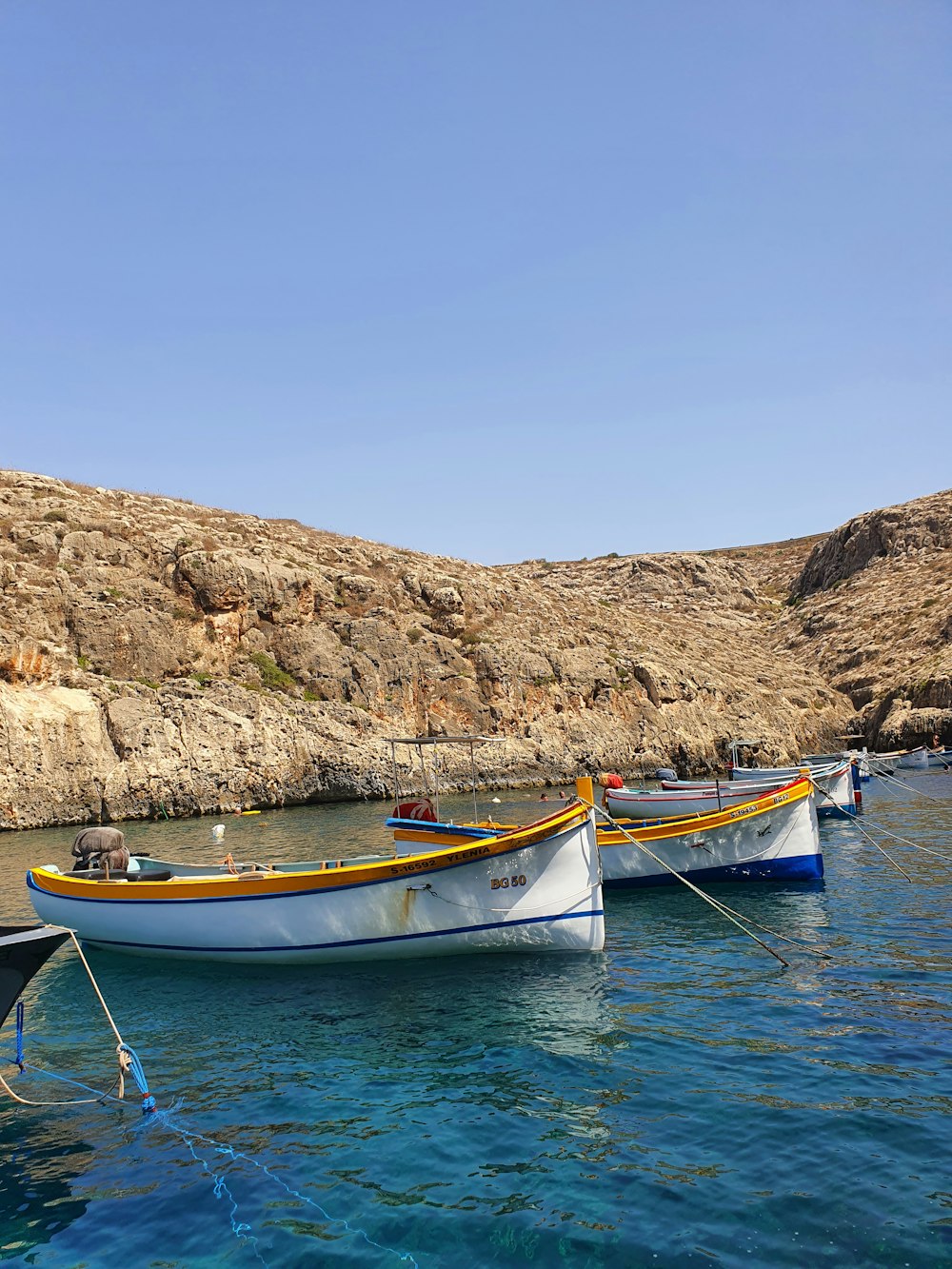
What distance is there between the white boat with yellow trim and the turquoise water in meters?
0.47

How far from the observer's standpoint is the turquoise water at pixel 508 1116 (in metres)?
7.04

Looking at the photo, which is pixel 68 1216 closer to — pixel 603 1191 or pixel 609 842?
pixel 603 1191

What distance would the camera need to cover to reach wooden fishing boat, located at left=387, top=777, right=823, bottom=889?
2194 centimetres

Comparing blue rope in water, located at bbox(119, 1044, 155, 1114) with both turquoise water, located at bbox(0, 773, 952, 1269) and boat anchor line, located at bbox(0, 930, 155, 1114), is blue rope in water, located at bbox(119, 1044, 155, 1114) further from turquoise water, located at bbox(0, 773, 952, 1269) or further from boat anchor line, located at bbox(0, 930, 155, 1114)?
turquoise water, located at bbox(0, 773, 952, 1269)

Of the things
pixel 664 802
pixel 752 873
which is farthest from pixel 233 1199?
pixel 664 802

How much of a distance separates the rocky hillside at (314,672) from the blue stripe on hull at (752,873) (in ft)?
97.3

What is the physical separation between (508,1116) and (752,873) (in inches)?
592

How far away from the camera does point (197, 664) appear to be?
169 ft

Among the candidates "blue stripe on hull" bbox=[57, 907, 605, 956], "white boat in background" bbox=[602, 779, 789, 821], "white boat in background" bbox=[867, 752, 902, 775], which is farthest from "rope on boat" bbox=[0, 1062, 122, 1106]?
"white boat in background" bbox=[867, 752, 902, 775]

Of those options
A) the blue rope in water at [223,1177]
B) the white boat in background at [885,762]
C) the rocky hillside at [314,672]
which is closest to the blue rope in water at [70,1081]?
the blue rope in water at [223,1177]

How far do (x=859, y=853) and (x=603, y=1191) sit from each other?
22.0 meters

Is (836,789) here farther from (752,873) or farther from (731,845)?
(731,845)

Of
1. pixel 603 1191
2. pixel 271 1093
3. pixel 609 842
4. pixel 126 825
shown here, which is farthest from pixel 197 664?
pixel 603 1191

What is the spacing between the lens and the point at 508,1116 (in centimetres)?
912
